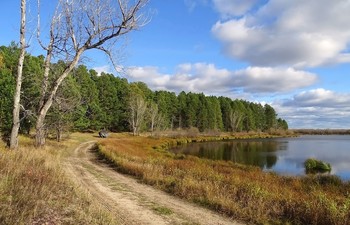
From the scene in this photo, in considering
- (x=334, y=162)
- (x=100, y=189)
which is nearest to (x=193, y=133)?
(x=334, y=162)

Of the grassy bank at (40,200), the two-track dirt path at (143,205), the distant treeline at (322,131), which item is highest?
the distant treeline at (322,131)

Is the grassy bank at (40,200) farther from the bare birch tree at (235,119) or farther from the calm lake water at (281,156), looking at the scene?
the bare birch tree at (235,119)

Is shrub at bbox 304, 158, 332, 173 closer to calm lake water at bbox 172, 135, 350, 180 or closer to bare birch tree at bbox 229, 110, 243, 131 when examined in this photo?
calm lake water at bbox 172, 135, 350, 180

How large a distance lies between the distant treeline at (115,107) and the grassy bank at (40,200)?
35.4ft

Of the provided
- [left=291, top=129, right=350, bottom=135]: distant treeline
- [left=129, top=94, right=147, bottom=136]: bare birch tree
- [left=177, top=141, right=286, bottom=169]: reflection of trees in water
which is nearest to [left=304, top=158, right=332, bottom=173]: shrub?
[left=177, top=141, right=286, bottom=169]: reflection of trees in water

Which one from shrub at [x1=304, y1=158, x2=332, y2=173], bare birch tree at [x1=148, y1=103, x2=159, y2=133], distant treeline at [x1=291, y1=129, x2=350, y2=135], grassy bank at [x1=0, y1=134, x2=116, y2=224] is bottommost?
shrub at [x1=304, y1=158, x2=332, y2=173]

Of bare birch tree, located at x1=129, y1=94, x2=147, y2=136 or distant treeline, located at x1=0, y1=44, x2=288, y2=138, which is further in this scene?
bare birch tree, located at x1=129, y1=94, x2=147, y2=136

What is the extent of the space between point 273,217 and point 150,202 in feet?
12.6

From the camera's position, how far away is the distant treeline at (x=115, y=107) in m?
33.8

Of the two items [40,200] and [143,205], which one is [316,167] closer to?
[143,205]

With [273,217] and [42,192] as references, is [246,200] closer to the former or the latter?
[273,217]

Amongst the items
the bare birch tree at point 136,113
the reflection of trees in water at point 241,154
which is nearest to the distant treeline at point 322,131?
the bare birch tree at point 136,113

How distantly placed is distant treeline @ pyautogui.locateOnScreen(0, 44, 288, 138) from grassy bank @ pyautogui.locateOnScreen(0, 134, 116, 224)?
35.4 ft

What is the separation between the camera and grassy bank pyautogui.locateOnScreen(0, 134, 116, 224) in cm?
714
